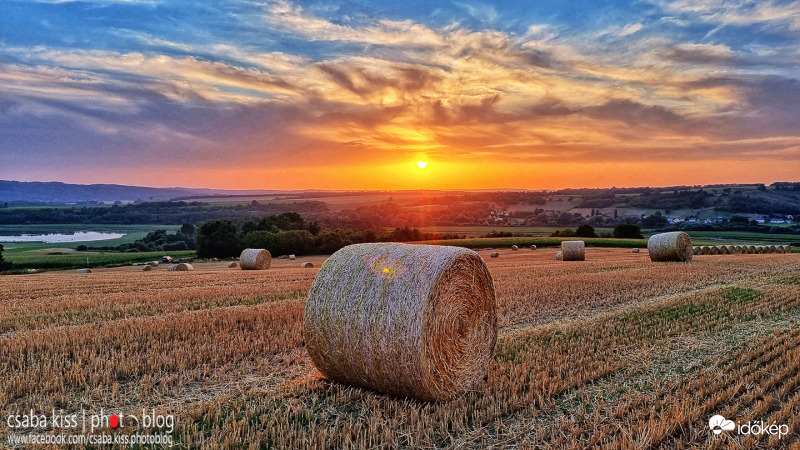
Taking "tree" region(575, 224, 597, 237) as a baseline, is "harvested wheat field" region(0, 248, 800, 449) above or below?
above

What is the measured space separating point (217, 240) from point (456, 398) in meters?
47.5

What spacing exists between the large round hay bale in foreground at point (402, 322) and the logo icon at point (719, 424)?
2.62 metres

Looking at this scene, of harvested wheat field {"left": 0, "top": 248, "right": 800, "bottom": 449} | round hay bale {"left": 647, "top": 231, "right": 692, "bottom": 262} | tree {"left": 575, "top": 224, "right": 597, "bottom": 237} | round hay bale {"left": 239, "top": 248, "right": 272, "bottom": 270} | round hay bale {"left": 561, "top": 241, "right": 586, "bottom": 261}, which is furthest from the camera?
tree {"left": 575, "top": 224, "right": 597, "bottom": 237}

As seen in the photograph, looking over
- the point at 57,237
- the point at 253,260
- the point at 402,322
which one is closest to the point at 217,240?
the point at 253,260

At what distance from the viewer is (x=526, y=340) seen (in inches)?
341

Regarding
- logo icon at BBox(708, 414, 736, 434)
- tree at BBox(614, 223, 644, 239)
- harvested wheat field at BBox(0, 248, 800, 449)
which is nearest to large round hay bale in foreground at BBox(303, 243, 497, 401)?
harvested wheat field at BBox(0, 248, 800, 449)

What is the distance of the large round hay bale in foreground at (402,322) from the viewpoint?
591cm

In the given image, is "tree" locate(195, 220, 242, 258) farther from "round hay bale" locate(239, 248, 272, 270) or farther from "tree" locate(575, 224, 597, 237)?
"tree" locate(575, 224, 597, 237)

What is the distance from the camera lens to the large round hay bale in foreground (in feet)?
19.4

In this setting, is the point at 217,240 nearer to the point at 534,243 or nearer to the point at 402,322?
the point at 534,243

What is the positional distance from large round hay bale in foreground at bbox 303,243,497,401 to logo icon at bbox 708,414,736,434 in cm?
262

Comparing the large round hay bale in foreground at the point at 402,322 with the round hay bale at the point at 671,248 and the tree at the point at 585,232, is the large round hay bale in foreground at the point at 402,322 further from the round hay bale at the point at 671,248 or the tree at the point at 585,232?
the tree at the point at 585,232

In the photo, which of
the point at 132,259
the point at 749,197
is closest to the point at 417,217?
the point at 132,259

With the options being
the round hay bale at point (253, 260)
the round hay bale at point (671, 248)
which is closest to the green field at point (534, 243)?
the round hay bale at point (671, 248)
